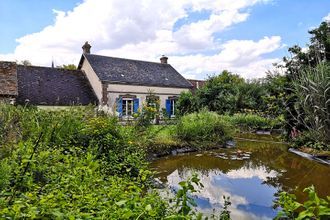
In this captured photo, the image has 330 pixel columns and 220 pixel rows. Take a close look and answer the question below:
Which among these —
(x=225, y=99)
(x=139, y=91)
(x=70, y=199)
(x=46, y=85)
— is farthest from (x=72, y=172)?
(x=139, y=91)

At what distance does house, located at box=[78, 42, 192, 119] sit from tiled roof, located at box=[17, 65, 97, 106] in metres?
0.83

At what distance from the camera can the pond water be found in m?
5.19

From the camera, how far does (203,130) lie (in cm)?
1163

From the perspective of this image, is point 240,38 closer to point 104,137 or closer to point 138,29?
point 138,29

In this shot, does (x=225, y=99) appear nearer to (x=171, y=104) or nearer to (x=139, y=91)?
(x=171, y=104)

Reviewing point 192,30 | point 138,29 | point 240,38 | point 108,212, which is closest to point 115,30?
point 138,29

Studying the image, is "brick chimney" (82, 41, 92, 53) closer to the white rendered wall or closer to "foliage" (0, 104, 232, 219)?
the white rendered wall

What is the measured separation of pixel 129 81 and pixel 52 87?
5563mm

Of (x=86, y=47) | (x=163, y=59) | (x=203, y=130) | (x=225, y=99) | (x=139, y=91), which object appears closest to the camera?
(x=203, y=130)

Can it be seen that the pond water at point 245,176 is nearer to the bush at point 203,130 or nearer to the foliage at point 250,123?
the bush at point 203,130

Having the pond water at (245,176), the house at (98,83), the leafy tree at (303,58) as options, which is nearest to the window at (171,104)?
the house at (98,83)

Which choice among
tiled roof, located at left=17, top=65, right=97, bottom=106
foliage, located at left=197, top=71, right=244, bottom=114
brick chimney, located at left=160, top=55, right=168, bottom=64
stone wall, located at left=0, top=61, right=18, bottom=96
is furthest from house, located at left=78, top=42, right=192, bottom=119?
stone wall, located at left=0, top=61, right=18, bottom=96

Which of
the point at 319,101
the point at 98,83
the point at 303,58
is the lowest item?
the point at 319,101

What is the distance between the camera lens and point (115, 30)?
51.3 ft
